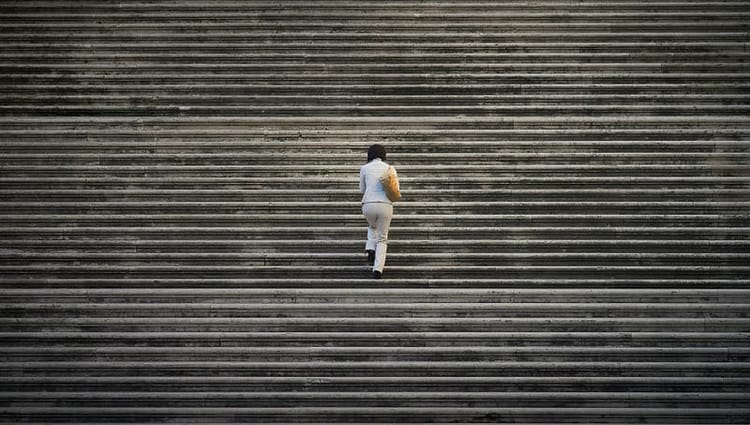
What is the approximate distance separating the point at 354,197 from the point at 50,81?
164 inches

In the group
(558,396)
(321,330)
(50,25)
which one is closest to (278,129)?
(321,330)

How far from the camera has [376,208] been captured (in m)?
8.83

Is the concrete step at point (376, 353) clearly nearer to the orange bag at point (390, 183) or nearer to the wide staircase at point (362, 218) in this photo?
the wide staircase at point (362, 218)

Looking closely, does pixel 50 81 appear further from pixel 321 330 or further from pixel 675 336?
pixel 675 336

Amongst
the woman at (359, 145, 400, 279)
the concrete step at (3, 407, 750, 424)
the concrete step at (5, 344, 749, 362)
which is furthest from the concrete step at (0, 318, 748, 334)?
the woman at (359, 145, 400, 279)

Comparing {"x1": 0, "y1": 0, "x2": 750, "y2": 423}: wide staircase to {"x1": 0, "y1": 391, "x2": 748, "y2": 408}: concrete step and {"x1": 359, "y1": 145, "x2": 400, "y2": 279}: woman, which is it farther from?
{"x1": 359, "y1": 145, "x2": 400, "y2": 279}: woman

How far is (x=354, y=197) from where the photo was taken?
9.90 m

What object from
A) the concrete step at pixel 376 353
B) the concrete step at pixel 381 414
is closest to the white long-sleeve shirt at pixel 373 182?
the concrete step at pixel 376 353

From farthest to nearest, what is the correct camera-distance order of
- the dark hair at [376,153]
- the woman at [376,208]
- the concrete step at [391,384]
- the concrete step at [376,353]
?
the dark hair at [376,153]
the woman at [376,208]
the concrete step at [376,353]
the concrete step at [391,384]

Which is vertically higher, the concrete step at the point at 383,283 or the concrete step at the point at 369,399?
the concrete step at the point at 383,283

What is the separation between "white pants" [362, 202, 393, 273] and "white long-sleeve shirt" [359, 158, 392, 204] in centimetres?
6

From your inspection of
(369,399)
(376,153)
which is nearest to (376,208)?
(376,153)

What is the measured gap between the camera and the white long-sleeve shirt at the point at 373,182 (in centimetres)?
887

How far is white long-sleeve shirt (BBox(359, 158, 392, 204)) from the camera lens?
29.1 ft
